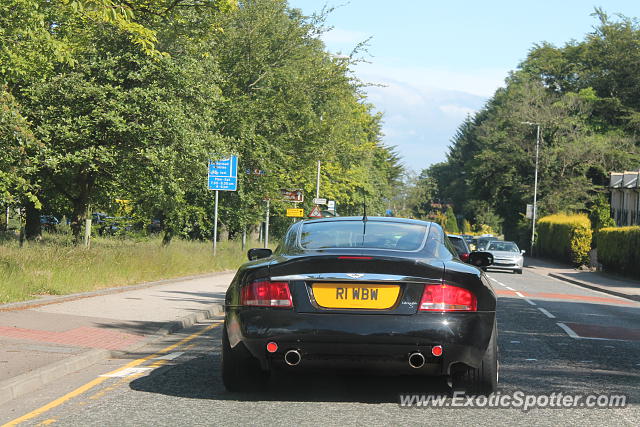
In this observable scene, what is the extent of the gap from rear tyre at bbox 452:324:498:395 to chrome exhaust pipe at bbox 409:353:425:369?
0.52 metres

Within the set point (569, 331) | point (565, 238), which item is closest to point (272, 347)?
point (569, 331)

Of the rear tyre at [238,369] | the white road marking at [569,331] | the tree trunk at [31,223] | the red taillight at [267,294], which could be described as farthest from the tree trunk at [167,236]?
the red taillight at [267,294]

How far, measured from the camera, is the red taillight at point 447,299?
6969mm

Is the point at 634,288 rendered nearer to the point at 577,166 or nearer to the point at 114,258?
the point at 114,258

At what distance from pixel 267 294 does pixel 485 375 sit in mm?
1828

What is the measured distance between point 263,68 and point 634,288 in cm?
1551

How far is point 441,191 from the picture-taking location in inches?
6112

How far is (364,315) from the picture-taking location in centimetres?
691

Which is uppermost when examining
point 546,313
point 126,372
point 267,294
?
point 267,294

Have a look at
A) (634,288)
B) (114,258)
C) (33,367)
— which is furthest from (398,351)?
(634,288)

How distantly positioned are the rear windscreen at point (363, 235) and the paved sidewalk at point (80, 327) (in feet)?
8.57

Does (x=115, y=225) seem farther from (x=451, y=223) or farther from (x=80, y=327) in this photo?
(x=451, y=223)

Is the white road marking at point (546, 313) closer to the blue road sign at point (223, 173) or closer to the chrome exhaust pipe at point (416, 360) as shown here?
the chrome exhaust pipe at point (416, 360)

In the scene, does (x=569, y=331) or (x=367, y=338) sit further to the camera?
(x=569, y=331)
